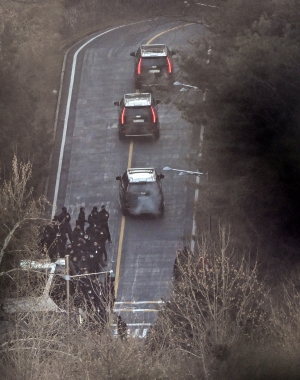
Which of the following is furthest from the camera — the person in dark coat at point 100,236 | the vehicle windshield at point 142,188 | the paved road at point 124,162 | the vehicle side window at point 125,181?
the vehicle side window at point 125,181

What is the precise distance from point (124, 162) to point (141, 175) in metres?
4.54

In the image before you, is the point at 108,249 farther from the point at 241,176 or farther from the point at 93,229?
the point at 241,176

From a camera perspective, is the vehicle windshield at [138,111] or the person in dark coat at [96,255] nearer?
the person in dark coat at [96,255]

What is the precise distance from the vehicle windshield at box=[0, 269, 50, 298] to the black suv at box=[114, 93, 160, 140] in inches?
624

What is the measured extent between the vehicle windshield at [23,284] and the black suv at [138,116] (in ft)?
52.0

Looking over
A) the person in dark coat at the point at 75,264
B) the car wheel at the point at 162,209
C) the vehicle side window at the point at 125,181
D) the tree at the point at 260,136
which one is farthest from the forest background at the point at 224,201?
the vehicle side window at the point at 125,181

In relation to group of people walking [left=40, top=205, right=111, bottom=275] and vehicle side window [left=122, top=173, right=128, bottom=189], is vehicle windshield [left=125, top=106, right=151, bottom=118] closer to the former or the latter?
vehicle side window [left=122, top=173, right=128, bottom=189]

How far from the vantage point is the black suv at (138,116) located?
35.4 metres

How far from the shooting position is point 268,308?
20500 millimetres

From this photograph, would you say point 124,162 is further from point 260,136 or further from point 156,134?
point 260,136

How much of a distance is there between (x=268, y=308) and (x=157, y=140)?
17.1 meters

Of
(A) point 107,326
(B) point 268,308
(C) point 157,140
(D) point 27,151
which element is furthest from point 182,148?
(A) point 107,326

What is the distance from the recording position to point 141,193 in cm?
3109

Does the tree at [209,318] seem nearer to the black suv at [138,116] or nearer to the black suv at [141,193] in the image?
the black suv at [141,193]
